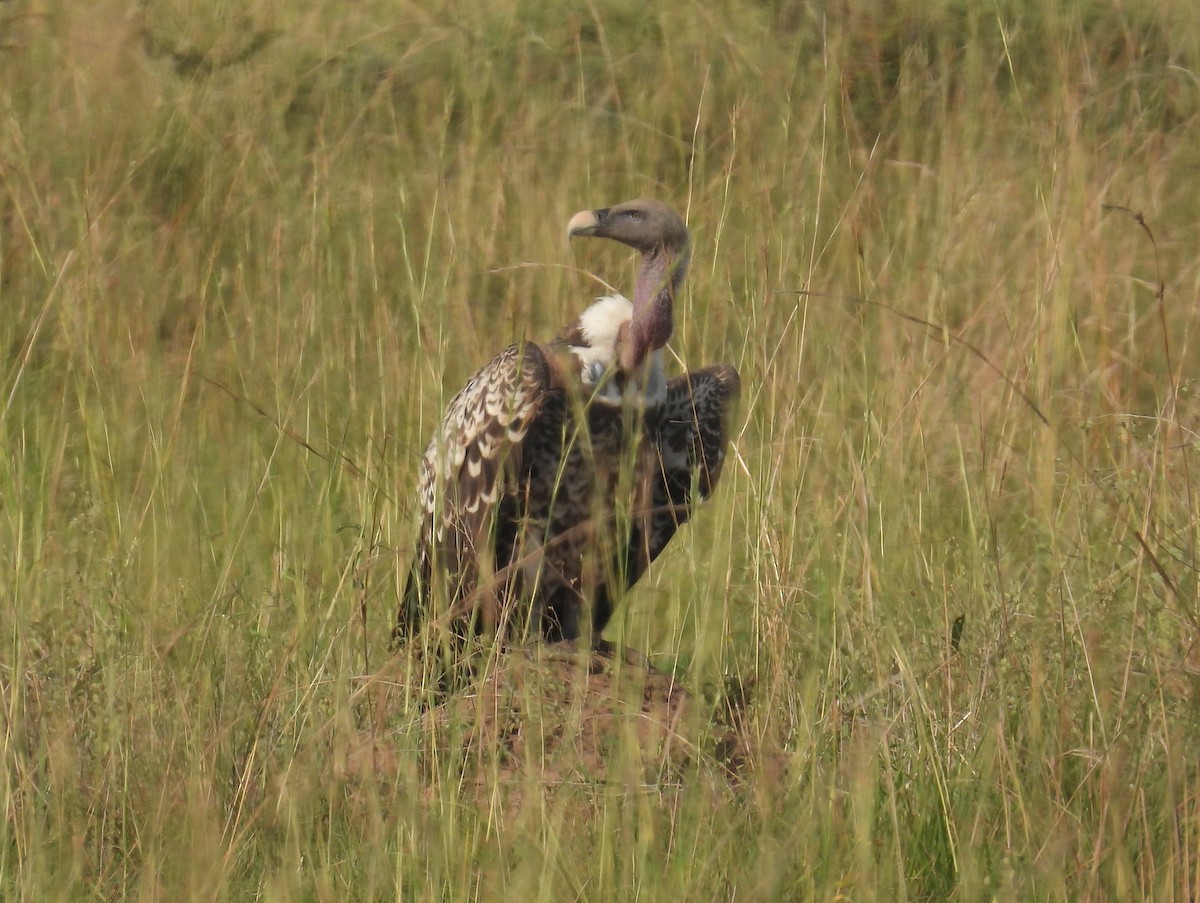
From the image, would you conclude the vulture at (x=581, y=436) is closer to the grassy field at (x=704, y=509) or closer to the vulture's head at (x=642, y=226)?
the vulture's head at (x=642, y=226)

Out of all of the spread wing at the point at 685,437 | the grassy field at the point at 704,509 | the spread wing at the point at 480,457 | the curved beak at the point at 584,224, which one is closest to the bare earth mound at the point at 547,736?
the grassy field at the point at 704,509

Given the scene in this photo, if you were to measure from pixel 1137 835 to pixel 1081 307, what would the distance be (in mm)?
2960

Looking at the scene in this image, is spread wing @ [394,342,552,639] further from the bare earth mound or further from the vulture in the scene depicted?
the bare earth mound

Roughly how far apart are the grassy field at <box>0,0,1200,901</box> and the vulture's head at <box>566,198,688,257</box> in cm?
12

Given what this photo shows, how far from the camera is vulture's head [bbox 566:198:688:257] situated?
3906mm

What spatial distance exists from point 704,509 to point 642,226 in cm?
86

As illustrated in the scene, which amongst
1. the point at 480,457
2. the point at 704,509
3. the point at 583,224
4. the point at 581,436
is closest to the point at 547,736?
the point at 581,436

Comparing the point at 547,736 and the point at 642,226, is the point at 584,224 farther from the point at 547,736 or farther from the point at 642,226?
the point at 547,736

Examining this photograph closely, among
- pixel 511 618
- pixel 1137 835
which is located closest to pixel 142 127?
pixel 511 618

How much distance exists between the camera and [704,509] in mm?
4379

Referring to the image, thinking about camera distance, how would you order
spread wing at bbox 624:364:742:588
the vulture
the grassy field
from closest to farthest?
the grassy field
the vulture
spread wing at bbox 624:364:742:588

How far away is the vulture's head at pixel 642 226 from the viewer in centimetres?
391

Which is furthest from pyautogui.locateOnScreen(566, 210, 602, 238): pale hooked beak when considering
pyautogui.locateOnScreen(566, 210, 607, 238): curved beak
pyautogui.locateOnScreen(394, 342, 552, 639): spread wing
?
pyautogui.locateOnScreen(394, 342, 552, 639): spread wing

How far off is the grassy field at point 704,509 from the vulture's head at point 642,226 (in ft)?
0.40
